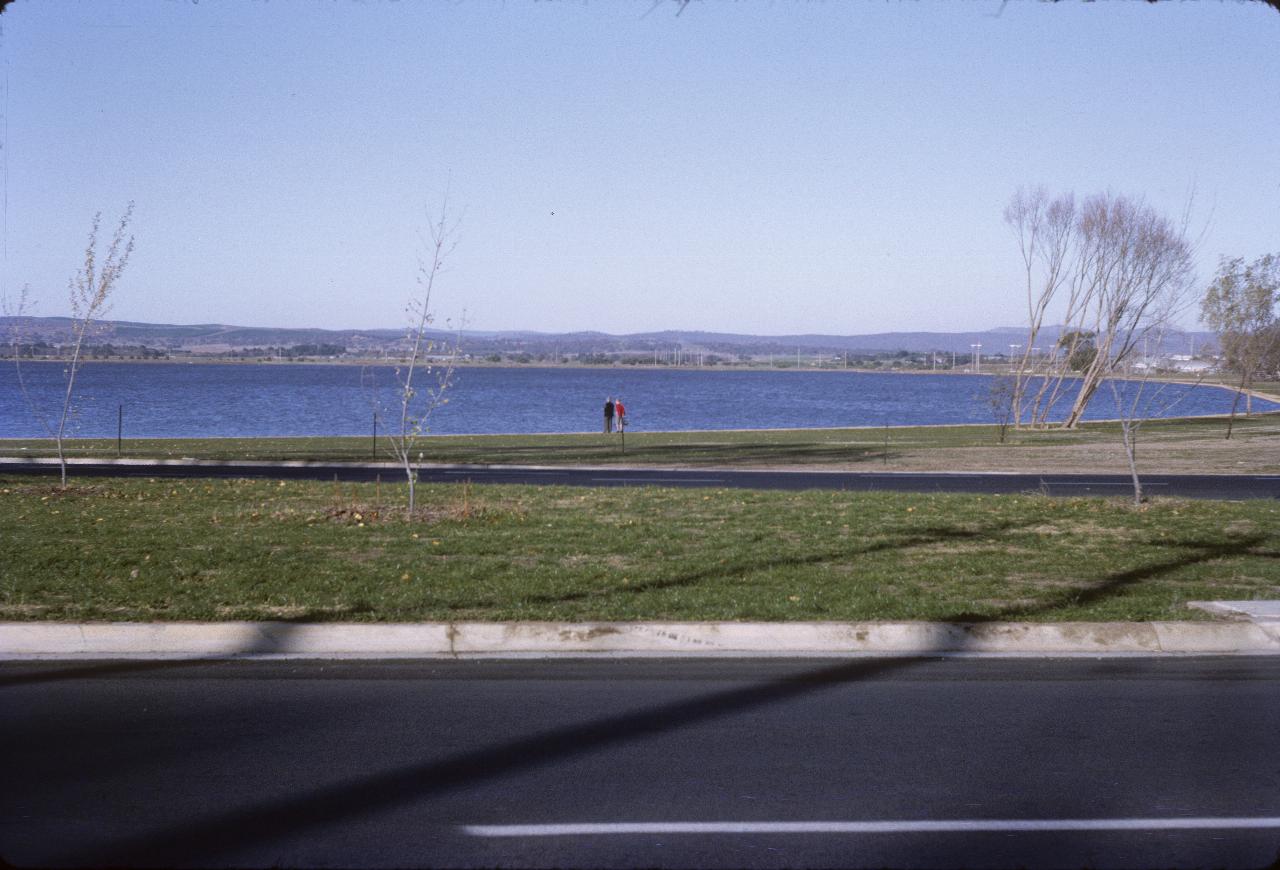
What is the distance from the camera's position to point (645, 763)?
5.88 m

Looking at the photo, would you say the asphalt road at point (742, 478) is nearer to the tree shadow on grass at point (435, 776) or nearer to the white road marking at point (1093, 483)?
the white road marking at point (1093, 483)

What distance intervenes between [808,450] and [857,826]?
26.7m

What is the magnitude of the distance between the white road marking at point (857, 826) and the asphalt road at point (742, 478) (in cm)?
1482

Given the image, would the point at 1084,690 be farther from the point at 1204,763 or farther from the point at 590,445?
the point at 590,445

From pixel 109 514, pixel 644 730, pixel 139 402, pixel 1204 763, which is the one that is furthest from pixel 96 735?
pixel 139 402

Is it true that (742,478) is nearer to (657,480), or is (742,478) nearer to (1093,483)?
(657,480)

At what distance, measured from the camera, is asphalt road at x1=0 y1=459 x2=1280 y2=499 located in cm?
2058

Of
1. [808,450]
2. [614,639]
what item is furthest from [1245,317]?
[614,639]

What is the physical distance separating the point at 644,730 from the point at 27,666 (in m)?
4.19

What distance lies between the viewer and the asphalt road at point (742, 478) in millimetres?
20578

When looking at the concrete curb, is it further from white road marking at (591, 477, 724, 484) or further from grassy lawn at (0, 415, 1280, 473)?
grassy lawn at (0, 415, 1280, 473)

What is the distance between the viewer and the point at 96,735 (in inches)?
246

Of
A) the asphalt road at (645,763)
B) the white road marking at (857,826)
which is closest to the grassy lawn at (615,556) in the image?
the asphalt road at (645,763)

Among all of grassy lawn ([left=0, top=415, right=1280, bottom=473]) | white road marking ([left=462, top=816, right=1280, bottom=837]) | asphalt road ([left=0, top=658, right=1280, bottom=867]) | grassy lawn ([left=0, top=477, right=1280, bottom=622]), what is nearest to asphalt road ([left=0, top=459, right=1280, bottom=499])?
grassy lawn ([left=0, top=415, right=1280, bottom=473])
